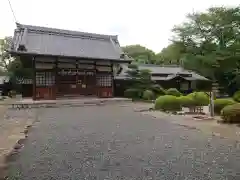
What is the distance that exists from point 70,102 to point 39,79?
14.3 ft

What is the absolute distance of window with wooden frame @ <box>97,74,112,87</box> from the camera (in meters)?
25.2

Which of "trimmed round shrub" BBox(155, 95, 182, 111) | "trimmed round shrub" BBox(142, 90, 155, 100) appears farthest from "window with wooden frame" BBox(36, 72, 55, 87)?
"trimmed round shrub" BBox(155, 95, 182, 111)

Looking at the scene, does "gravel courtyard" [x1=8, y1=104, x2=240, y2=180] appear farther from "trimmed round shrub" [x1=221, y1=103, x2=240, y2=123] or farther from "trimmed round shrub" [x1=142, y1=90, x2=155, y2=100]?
"trimmed round shrub" [x1=142, y1=90, x2=155, y2=100]

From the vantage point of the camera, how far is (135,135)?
7844mm

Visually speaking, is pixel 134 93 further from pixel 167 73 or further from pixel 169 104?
pixel 167 73

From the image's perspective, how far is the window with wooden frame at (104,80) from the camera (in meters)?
25.2

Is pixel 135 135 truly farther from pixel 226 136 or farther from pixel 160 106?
pixel 160 106

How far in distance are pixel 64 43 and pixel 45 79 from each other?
16.1 ft

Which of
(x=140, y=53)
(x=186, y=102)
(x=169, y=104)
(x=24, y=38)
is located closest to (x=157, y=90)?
(x=186, y=102)

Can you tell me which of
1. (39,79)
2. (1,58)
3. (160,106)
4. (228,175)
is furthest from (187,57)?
(1,58)

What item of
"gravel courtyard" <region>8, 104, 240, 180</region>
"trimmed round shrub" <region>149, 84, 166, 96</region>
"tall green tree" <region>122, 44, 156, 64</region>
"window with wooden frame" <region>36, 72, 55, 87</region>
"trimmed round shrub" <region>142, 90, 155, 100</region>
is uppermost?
"tall green tree" <region>122, 44, 156, 64</region>

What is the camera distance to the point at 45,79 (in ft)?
74.2

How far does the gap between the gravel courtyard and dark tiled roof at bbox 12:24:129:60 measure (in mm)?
15704

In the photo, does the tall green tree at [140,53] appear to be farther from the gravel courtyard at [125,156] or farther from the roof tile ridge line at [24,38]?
the gravel courtyard at [125,156]
